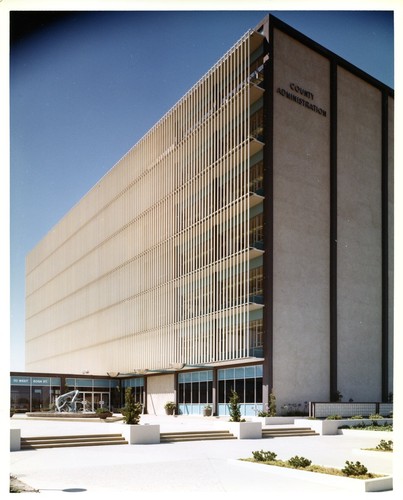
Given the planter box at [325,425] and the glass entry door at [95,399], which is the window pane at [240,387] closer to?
the planter box at [325,425]

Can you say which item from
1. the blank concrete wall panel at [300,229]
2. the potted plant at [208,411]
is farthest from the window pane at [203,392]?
the blank concrete wall panel at [300,229]

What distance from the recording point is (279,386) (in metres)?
39.2

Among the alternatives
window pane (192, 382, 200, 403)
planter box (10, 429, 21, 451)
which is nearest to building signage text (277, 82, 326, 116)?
window pane (192, 382, 200, 403)

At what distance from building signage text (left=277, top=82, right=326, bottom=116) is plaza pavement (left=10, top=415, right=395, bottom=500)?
25.4 metres

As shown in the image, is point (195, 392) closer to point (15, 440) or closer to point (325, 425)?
point (325, 425)

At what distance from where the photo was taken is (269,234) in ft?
133

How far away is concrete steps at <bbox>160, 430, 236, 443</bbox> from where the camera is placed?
26467mm

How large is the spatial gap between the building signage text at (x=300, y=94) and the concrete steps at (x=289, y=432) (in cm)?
2283

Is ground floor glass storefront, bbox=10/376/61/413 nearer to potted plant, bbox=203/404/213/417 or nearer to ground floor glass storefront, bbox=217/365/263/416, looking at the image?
potted plant, bbox=203/404/213/417

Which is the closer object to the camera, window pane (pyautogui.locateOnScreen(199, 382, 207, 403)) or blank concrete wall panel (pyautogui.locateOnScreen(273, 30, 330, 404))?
blank concrete wall panel (pyautogui.locateOnScreen(273, 30, 330, 404))

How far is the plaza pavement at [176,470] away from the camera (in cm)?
1445

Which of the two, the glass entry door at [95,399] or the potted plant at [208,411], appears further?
the glass entry door at [95,399]

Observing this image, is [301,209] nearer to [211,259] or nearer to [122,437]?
[211,259]
